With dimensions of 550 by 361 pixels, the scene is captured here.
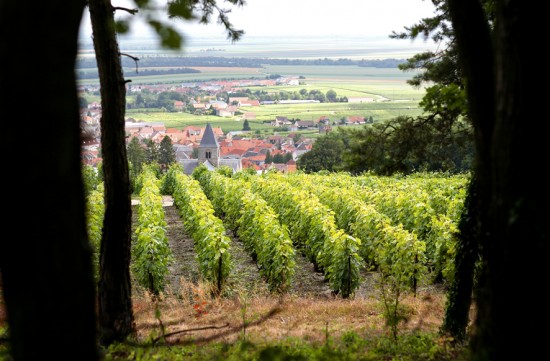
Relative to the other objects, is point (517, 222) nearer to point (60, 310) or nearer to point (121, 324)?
point (60, 310)

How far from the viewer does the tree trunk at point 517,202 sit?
2.79 metres

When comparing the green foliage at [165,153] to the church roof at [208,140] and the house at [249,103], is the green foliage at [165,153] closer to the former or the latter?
the church roof at [208,140]

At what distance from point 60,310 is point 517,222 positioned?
2.19 metres

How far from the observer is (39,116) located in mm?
1930

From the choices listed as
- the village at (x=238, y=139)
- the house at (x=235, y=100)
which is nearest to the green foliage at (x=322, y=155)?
the village at (x=238, y=139)

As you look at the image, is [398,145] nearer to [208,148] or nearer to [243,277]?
[243,277]

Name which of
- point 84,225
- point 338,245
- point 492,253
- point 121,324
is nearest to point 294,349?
point 121,324

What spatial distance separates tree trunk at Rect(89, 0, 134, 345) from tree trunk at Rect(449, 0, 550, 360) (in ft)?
13.0

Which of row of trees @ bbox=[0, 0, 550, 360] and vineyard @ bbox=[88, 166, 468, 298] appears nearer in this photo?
row of trees @ bbox=[0, 0, 550, 360]

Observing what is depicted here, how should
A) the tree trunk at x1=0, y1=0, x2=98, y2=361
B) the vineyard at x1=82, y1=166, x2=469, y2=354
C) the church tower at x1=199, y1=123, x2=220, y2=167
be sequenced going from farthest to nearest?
1. the church tower at x1=199, y1=123, x2=220, y2=167
2. the vineyard at x1=82, y1=166, x2=469, y2=354
3. the tree trunk at x1=0, y1=0, x2=98, y2=361

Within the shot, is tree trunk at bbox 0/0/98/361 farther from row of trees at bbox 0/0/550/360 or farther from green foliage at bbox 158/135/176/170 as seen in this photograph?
green foliage at bbox 158/135/176/170

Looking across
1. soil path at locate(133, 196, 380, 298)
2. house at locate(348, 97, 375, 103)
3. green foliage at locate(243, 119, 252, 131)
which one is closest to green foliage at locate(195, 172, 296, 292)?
soil path at locate(133, 196, 380, 298)

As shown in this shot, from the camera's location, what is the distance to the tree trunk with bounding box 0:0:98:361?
75.2 inches

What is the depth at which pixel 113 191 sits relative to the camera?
19.2 feet
